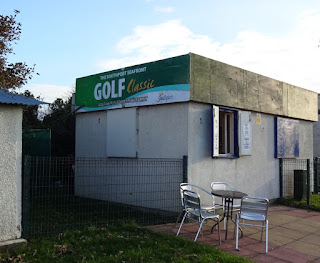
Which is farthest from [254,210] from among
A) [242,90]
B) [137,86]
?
[137,86]

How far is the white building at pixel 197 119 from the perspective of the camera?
26.5 feet

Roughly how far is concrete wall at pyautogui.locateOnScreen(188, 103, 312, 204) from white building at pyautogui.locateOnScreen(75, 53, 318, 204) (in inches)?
1.0

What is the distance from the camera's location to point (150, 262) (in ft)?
15.0

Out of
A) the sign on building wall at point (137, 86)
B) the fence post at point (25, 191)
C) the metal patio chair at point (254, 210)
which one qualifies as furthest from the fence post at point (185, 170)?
→ the fence post at point (25, 191)

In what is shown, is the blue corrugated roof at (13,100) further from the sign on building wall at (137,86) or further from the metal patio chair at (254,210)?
the metal patio chair at (254,210)

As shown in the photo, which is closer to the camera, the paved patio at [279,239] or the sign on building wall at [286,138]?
the paved patio at [279,239]

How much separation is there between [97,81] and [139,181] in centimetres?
352

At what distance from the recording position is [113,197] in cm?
965

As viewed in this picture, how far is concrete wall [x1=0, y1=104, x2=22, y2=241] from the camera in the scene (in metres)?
5.06

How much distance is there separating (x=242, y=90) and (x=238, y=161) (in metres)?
2.03

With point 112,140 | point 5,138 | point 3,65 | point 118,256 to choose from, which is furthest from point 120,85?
point 118,256

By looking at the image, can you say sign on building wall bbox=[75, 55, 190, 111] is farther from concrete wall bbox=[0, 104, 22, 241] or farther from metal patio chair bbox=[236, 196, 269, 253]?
concrete wall bbox=[0, 104, 22, 241]

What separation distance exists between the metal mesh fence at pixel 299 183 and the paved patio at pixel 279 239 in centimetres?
181

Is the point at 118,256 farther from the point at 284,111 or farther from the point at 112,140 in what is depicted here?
the point at 284,111
